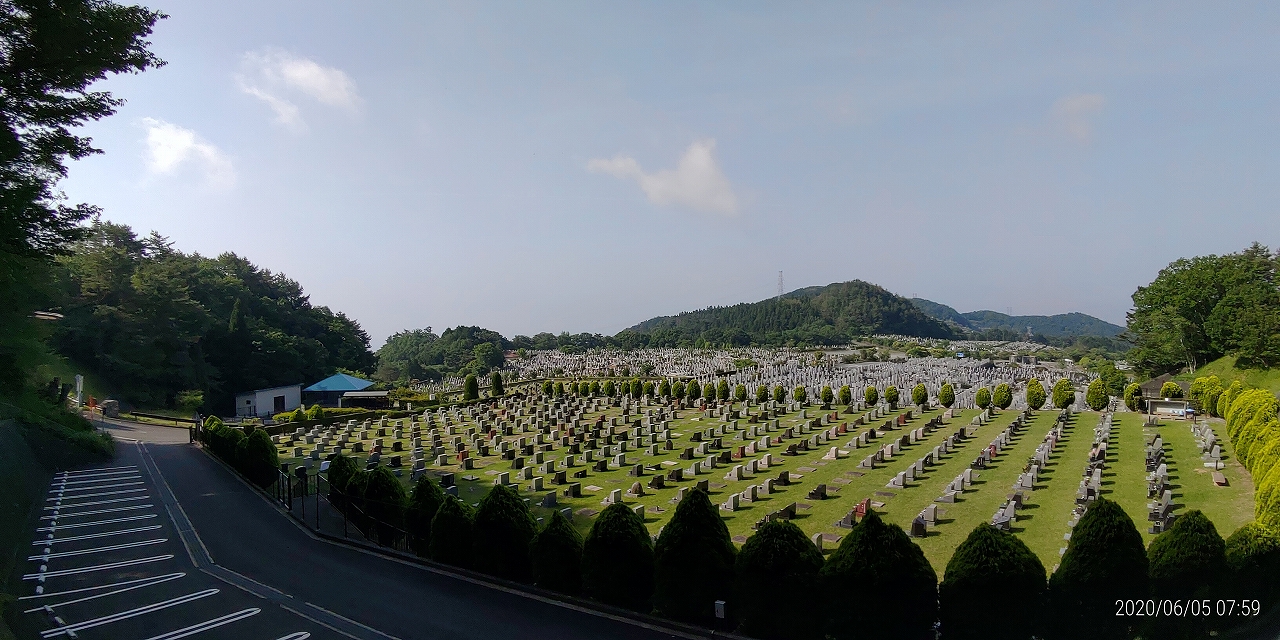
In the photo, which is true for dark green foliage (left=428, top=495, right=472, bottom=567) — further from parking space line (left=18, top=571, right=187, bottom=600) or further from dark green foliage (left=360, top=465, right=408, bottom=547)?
parking space line (left=18, top=571, right=187, bottom=600)

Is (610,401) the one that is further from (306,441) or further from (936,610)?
(936,610)

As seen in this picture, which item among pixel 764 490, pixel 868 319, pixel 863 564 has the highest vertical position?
pixel 868 319

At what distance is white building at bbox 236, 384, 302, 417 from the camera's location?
50406 mm

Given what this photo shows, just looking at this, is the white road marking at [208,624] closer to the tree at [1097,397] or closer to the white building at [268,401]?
the tree at [1097,397]

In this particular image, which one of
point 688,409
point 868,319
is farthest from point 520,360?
point 868,319

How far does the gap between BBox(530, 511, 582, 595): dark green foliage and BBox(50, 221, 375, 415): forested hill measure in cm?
3797

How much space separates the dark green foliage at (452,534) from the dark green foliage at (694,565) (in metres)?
4.48

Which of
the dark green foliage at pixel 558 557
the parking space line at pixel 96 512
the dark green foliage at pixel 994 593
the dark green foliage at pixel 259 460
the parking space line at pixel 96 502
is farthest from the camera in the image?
the dark green foliage at pixel 259 460

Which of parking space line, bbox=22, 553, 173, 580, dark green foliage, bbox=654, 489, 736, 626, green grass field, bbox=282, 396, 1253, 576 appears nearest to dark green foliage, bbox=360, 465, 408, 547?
parking space line, bbox=22, 553, 173, 580

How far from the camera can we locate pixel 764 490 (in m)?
20.5

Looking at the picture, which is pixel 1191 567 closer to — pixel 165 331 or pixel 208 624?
pixel 208 624

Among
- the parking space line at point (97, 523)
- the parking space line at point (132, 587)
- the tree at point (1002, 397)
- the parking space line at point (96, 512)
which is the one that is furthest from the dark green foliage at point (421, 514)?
the tree at point (1002, 397)

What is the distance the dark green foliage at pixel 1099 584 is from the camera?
860cm

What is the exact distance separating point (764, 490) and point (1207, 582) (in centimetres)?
1246
